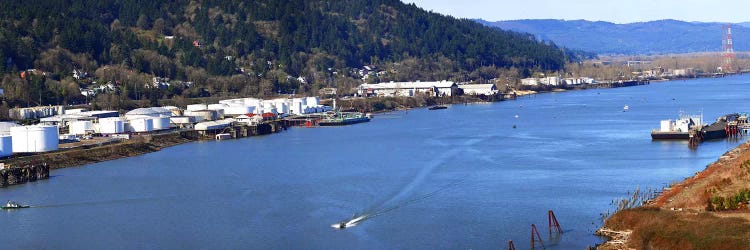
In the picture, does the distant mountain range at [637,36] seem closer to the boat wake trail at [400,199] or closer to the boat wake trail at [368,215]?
the boat wake trail at [400,199]

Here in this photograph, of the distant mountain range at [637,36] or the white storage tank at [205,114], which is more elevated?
the distant mountain range at [637,36]

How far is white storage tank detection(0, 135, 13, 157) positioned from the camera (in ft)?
62.3

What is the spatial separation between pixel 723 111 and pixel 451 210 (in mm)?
19904

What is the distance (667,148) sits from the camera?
69.7 feet

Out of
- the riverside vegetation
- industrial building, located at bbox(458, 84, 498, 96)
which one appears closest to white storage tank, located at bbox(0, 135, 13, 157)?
the riverside vegetation

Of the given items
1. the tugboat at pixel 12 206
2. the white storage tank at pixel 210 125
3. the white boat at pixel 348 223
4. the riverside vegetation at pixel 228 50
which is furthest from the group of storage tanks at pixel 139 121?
the white boat at pixel 348 223

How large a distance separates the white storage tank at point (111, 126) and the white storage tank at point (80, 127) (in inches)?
10.3

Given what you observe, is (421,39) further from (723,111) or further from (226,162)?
(226,162)

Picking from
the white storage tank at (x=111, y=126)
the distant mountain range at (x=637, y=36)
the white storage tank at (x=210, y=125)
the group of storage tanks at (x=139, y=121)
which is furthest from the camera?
the distant mountain range at (x=637, y=36)

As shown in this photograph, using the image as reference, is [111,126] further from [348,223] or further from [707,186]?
[707,186]

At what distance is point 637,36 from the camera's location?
188000 mm

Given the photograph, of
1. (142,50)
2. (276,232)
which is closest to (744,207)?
(276,232)

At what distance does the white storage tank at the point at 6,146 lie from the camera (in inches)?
748

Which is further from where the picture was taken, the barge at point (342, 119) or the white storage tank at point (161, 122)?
the barge at point (342, 119)
